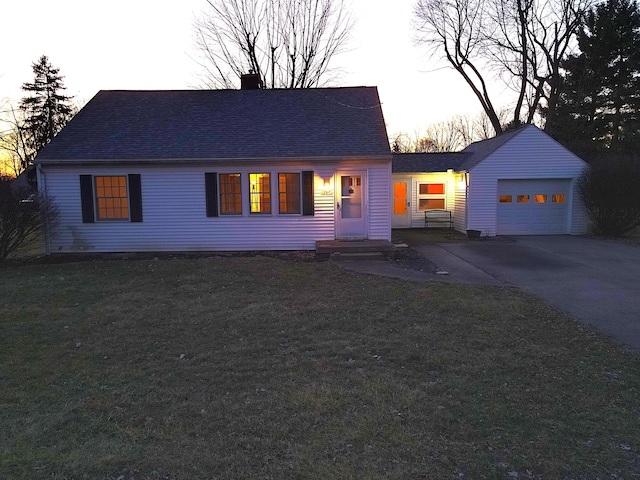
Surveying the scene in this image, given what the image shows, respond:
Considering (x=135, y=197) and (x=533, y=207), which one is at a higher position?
(x=135, y=197)

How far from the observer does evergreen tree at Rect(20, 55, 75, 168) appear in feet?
115

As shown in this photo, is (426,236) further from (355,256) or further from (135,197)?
(135,197)

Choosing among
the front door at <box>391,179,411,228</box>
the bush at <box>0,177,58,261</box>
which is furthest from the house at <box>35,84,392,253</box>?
the front door at <box>391,179,411,228</box>

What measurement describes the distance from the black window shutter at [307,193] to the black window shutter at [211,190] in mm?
2487

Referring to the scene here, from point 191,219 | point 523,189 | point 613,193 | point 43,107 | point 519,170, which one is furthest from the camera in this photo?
point 43,107

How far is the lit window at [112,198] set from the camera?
12555mm

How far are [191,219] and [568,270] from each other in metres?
9.70

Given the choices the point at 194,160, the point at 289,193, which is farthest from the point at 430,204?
the point at 194,160

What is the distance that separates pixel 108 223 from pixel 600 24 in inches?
1119

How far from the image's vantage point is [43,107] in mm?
35656

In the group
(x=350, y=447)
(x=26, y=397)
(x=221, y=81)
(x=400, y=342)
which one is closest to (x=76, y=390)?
(x=26, y=397)

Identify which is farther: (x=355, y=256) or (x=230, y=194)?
(x=230, y=194)

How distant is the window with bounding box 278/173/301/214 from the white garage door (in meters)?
8.15

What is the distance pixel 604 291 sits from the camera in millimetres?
7625
